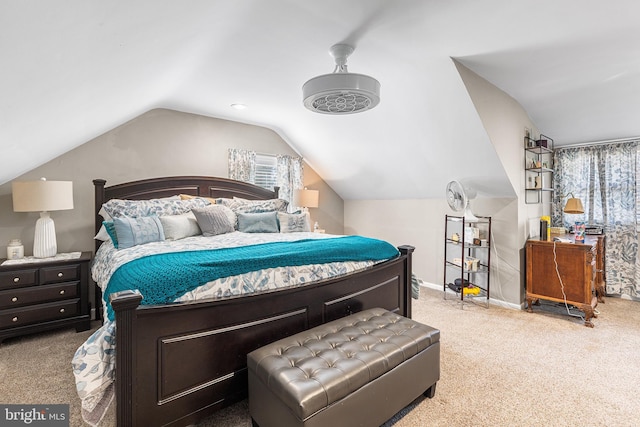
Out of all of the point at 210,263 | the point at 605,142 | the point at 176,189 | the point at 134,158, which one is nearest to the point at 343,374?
the point at 210,263

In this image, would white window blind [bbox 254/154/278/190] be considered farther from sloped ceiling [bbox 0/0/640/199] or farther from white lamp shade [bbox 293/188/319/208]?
sloped ceiling [bbox 0/0/640/199]

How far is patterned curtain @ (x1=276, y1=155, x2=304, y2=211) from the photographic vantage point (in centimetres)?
481

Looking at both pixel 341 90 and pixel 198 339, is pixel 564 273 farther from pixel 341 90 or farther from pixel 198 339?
pixel 198 339

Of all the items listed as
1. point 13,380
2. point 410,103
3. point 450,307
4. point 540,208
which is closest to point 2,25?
point 13,380

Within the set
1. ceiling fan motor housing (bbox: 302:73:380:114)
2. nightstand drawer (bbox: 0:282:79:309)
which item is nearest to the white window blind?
ceiling fan motor housing (bbox: 302:73:380:114)

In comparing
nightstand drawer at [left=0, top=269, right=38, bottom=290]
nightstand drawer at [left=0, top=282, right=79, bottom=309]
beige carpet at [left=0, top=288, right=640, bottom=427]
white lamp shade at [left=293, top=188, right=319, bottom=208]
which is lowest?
beige carpet at [left=0, top=288, right=640, bottom=427]

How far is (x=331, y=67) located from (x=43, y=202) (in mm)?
2872

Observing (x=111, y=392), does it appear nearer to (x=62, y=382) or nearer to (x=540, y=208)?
(x=62, y=382)

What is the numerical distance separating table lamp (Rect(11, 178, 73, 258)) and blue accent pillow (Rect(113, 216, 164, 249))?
587 millimetres

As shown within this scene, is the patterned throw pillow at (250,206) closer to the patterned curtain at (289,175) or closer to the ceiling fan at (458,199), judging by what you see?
the patterned curtain at (289,175)

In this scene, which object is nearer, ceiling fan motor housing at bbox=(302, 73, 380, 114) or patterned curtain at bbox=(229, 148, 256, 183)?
ceiling fan motor housing at bbox=(302, 73, 380, 114)

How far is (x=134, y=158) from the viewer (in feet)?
11.9

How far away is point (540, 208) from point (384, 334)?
3.52m

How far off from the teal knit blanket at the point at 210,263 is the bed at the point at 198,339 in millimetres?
93
